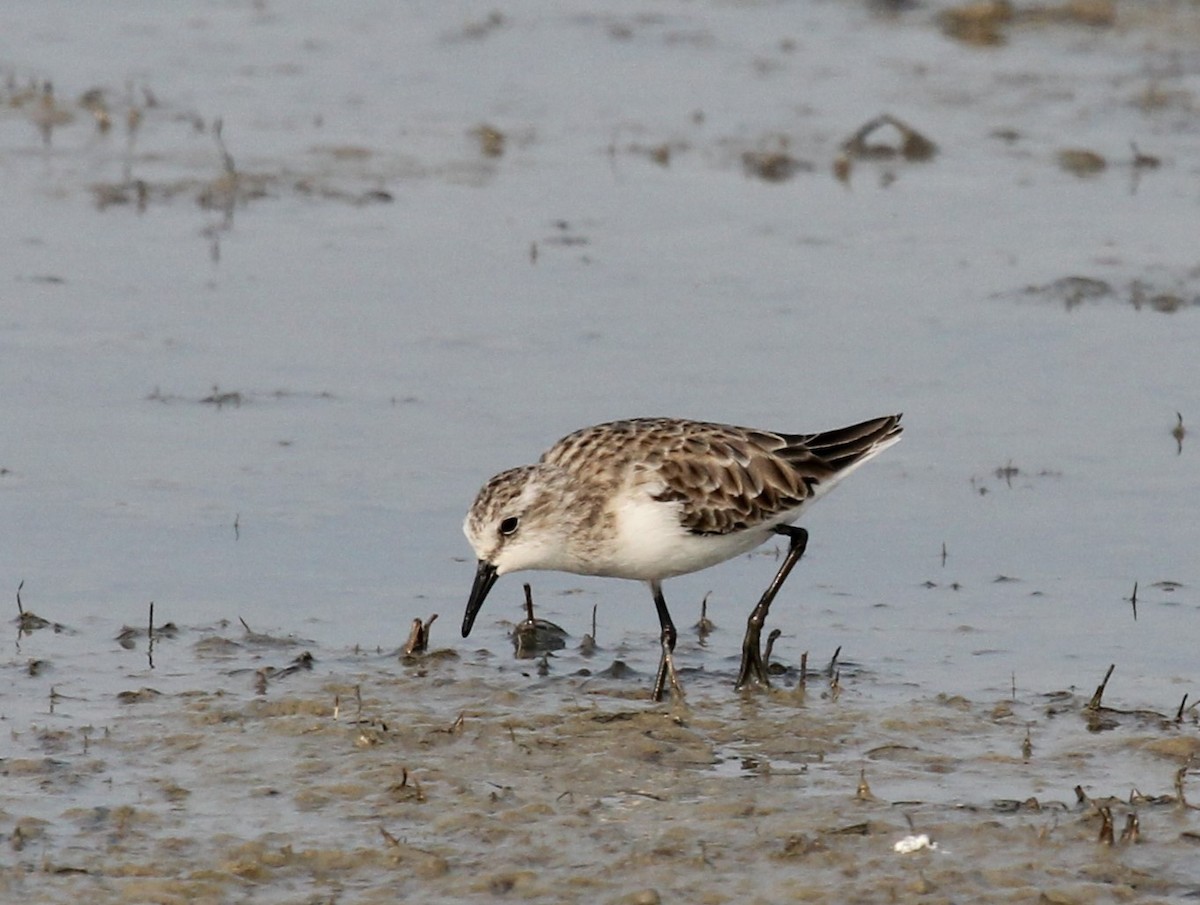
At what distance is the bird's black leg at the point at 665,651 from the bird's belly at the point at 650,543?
15cm

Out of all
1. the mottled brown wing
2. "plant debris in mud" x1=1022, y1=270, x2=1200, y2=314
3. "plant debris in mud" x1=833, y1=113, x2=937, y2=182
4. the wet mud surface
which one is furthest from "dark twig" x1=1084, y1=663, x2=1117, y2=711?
"plant debris in mud" x1=833, y1=113, x2=937, y2=182

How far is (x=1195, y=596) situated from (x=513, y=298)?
482cm

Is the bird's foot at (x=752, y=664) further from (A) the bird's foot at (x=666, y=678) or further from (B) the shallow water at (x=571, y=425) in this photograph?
(A) the bird's foot at (x=666, y=678)

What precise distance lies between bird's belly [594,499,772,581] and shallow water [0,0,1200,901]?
47cm

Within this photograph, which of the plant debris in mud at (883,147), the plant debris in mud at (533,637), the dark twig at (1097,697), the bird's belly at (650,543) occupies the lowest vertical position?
the dark twig at (1097,697)

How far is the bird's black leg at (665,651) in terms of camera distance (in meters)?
8.07

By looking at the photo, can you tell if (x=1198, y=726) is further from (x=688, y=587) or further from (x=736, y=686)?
(x=688, y=587)

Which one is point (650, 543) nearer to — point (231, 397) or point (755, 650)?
point (755, 650)

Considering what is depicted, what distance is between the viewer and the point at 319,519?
9.92 meters

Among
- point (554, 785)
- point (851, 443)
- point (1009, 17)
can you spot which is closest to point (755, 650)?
point (851, 443)

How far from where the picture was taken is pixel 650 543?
8.33 m

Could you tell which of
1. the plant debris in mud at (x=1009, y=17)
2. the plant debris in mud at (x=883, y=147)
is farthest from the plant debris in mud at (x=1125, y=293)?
the plant debris in mud at (x=1009, y=17)

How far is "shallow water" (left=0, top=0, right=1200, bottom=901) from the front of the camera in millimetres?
6871

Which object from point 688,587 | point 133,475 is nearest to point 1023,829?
point 688,587
